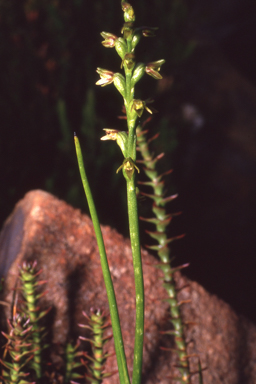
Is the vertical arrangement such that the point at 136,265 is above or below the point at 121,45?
below

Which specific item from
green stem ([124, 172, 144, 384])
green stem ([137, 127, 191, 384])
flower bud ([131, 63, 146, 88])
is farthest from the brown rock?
flower bud ([131, 63, 146, 88])

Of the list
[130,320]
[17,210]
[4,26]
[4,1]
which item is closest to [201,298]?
[130,320]

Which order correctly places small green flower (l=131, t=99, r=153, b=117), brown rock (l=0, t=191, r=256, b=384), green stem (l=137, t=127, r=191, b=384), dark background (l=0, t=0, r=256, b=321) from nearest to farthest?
small green flower (l=131, t=99, r=153, b=117)
green stem (l=137, t=127, r=191, b=384)
brown rock (l=0, t=191, r=256, b=384)
dark background (l=0, t=0, r=256, b=321)

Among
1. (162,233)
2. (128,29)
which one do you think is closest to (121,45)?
(128,29)

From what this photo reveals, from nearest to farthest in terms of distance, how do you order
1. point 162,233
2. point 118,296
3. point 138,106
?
1. point 138,106
2. point 162,233
3. point 118,296

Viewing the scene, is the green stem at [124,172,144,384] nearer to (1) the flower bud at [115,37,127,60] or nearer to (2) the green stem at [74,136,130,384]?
(2) the green stem at [74,136,130,384]

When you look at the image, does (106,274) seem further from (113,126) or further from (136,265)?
(113,126)

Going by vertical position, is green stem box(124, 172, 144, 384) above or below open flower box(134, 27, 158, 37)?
below

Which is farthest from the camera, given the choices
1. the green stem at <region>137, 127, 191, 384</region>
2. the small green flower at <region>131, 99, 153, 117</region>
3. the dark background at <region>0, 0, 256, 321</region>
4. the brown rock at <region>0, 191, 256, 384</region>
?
the dark background at <region>0, 0, 256, 321</region>
